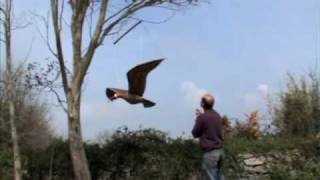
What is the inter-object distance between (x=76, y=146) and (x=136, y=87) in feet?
6.82

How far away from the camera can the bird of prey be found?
1559cm

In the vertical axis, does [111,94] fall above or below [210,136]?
above

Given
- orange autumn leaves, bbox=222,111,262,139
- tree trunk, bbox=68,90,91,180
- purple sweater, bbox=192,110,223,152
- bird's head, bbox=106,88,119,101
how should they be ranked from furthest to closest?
1. orange autumn leaves, bbox=222,111,262,139
2. bird's head, bbox=106,88,119,101
3. tree trunk, bbox=68,90,91,180
4. purple sweater, bbox=192,110,223,152

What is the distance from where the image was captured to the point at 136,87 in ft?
52.0

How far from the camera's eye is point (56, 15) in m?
15.9

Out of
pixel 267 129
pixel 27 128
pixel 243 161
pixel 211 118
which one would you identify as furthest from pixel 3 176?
pixel 27 128

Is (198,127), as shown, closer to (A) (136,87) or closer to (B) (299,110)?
(A) (136,87)

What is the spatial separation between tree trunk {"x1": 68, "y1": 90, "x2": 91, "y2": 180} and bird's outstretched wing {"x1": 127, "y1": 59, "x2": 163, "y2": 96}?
1.48 m

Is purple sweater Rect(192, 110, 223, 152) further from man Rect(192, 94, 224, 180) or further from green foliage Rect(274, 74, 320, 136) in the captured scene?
green foliage Rect(274, 74, 320, 136)

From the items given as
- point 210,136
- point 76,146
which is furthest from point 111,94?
point 210,136

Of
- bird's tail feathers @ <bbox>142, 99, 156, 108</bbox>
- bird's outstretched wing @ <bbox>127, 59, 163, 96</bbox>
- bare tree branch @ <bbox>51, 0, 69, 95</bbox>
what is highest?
bare tree branch @ <bbox>51, 0, 69, 95</bbox>

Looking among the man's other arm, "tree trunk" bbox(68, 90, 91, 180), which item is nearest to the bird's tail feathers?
"tree trunk" bbox(68, 90, 91, 180)

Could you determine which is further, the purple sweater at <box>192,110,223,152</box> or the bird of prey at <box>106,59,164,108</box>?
the bird of prey at <box>106,59,164,108</box>

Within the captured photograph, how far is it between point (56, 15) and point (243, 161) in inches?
220
